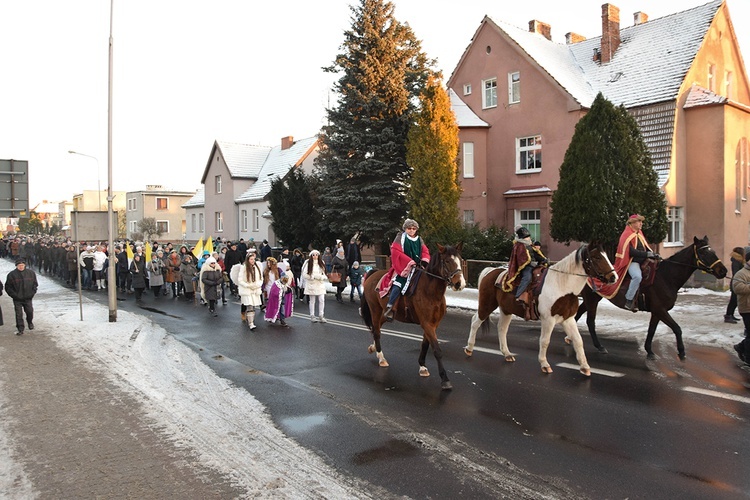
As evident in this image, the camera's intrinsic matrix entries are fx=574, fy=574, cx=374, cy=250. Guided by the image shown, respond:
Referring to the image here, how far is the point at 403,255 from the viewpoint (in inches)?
359

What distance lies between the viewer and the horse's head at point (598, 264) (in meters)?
8.52

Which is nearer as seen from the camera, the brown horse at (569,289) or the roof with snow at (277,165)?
the brown horse at (569,289)

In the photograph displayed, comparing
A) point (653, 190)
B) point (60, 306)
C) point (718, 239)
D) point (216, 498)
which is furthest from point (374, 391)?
point (718, 239)

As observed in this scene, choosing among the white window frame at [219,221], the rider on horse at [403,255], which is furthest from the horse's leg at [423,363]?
the white window frame at [219,221]

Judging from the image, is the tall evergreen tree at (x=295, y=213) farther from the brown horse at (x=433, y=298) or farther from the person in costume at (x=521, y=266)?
the brown horse at (x=433, y=298)

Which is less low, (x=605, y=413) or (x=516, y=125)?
(x=516, y=125)

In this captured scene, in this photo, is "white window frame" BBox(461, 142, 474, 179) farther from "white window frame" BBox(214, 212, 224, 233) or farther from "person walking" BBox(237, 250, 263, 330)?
"white window frame" BBox(214, 212, 224, 233)

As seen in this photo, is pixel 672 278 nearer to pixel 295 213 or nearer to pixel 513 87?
pixel 513 87

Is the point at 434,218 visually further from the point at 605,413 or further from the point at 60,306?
the point at 605,413

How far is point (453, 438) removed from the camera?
6.13 meters

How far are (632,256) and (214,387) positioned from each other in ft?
24.7

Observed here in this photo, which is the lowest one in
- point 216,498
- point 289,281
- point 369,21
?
point 216,498

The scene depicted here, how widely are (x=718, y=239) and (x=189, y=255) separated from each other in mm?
21902

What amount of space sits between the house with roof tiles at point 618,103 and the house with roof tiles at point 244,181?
61.5 feet
